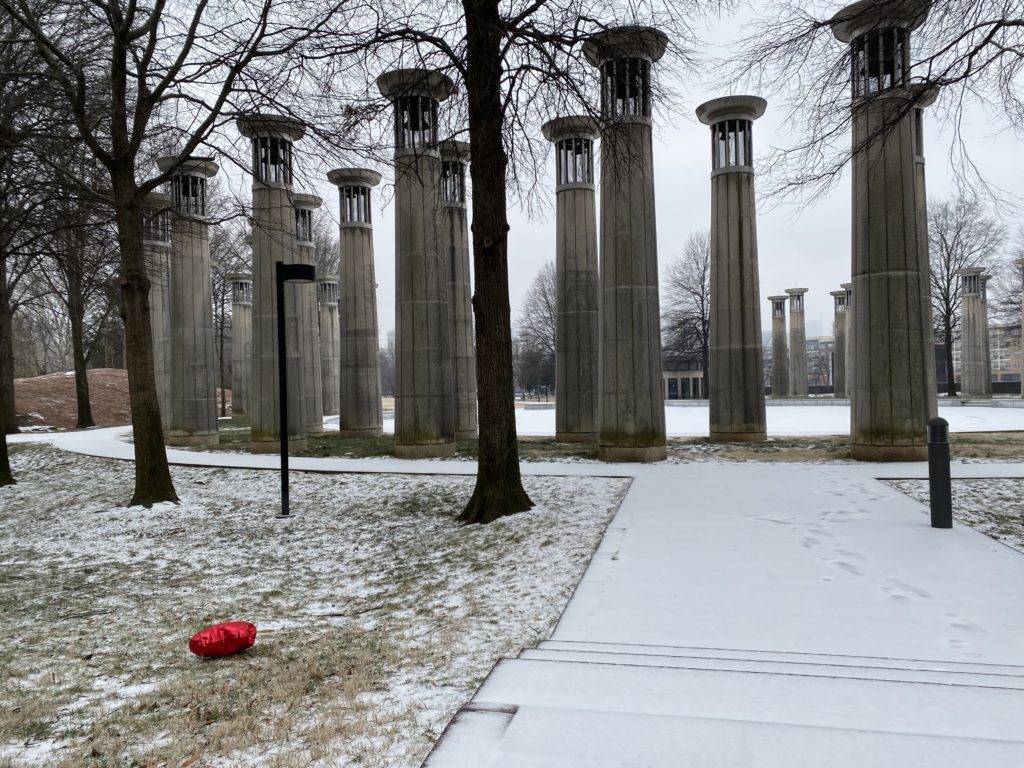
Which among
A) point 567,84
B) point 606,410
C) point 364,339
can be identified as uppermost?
point 567,84

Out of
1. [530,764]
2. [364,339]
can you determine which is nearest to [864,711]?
[530,764]

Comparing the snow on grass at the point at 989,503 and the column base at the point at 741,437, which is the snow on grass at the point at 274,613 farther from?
the column base at the point at 741,437

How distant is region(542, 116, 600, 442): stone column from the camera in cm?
1948

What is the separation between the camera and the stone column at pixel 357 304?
2372 centimetres

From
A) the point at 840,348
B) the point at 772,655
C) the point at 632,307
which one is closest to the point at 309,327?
the point at 632,307

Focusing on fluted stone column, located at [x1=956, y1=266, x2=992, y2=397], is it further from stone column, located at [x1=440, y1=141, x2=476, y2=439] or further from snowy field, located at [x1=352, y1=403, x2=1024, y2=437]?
stone column, located at [x1=440, y1=141, x2=476, y2=439]

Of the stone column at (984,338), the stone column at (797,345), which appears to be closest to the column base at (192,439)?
the stone column at (797,345)

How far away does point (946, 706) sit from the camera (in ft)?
10.7

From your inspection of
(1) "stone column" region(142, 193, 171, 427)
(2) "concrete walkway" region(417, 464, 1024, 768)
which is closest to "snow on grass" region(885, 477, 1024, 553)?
(2) "concrete walkway" region(417, 464, 1024, 768)

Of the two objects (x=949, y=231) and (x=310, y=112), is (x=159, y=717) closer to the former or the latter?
(x=310, y=112)

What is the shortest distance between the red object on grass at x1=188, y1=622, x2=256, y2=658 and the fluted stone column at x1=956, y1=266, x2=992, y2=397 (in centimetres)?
4455

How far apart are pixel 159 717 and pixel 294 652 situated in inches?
45.0

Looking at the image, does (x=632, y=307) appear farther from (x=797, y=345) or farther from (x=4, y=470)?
(x=797, y=345)

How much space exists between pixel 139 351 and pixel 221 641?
7.38 meters
